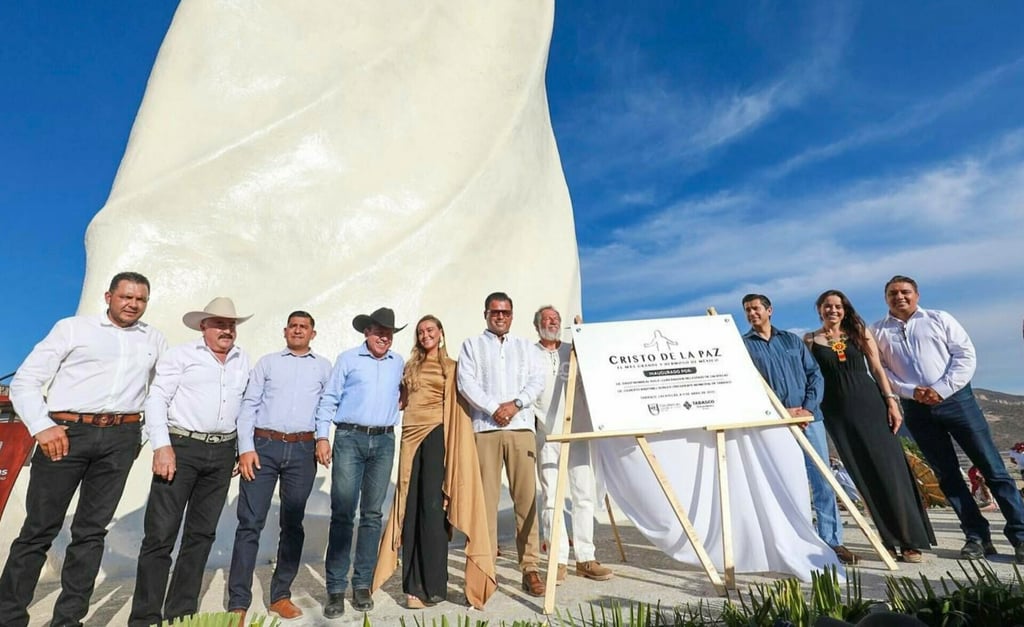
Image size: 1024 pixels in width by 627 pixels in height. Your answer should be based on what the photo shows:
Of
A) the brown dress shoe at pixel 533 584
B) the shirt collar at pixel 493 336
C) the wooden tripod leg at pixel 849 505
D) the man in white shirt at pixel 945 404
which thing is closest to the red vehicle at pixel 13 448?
the shirt collar at pixel 493 336

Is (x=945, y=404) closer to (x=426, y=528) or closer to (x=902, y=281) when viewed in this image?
(x=902, y=281)

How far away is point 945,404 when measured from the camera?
14.1 ft

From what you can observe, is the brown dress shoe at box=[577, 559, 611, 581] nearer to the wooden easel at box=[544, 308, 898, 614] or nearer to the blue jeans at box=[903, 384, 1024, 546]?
the wooden easel at box=[544, 308, 898, 614]

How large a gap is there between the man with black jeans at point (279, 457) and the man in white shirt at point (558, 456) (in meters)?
A: 1.67

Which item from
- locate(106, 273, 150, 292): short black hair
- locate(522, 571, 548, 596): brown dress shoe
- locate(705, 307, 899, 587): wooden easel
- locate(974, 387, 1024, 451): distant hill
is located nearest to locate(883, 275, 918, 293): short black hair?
locate(705, 307, 899, 587): wooden easel

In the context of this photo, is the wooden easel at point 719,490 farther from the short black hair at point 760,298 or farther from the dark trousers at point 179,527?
the dark trousers at point 179,527

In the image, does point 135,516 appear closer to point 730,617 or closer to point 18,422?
point 18,422

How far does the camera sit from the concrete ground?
11.4ft

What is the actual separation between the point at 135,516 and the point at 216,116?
4639mm

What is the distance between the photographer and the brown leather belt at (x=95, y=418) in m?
3.17

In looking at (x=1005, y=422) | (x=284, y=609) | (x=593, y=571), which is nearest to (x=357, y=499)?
(x=284, y=609)

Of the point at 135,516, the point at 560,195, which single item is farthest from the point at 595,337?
the point at 560,195

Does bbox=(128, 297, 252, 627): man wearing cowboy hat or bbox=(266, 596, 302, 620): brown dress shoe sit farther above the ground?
bbox=(128, 297, 252, 627): man wearing cowboy hat

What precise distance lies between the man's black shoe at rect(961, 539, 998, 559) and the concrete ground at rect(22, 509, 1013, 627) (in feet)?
0.21
